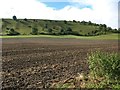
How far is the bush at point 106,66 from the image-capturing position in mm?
13781

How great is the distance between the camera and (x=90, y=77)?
49.0ft

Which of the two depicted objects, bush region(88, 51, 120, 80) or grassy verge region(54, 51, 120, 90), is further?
bush region(88, 51, 120, 80)

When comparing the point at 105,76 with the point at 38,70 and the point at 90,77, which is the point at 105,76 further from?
the point at 38,70

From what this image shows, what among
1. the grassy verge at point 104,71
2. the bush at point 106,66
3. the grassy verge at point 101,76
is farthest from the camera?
the bush at point 106,66

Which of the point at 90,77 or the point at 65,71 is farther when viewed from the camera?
the point at 65,71

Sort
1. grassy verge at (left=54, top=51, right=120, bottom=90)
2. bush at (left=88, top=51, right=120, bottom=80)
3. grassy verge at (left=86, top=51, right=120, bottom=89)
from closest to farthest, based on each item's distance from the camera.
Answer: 1. grassy verge at (left=54, top=51, right=120, bottom=90)
2. grassy verge at (left=86, top=51, right=120, bottom=89)
3. bush at (left=88, top=51, right=120, bottom=80)

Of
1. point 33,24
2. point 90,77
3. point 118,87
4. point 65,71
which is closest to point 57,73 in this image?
point 65,71

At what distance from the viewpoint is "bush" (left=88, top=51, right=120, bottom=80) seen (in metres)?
13.8

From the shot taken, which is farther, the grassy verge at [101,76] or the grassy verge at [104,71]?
the grassy verge at [104,71]

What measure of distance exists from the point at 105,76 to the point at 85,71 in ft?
8.92

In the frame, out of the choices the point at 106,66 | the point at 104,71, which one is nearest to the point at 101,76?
the point at 104,71

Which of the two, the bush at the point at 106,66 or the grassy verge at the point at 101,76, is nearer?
the grassy verge at the point at 101,76

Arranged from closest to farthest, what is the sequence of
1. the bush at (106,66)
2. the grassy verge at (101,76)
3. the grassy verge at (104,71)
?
the grassy verge at (101,76) < the grassy verge at (104,71) < the bush at (106,66)

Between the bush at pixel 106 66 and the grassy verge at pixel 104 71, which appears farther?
the bush at pixel 106 66
